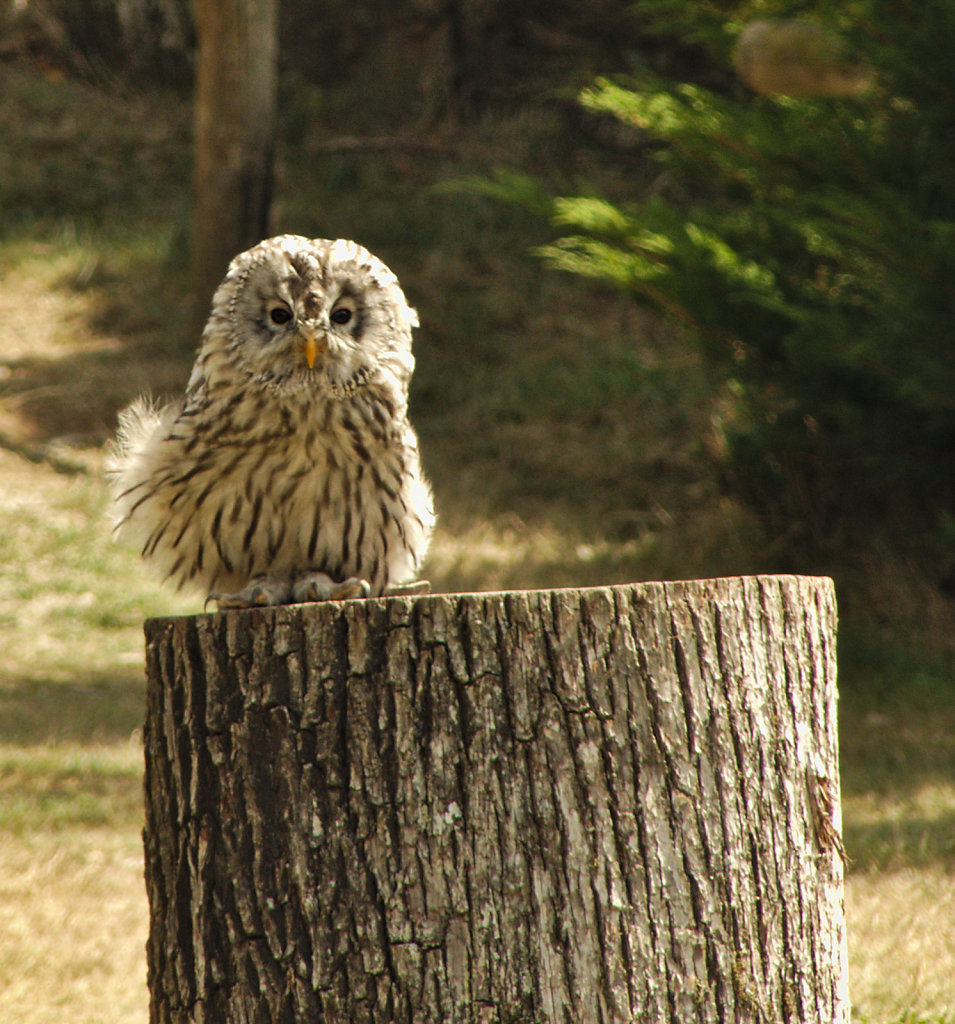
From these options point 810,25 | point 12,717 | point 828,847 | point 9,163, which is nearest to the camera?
point 828,847

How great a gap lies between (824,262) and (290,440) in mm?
4475

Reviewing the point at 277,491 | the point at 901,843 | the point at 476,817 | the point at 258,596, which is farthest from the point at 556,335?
the point at 476,817

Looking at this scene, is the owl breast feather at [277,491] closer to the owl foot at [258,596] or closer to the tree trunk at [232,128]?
the owl foot at [258,596]

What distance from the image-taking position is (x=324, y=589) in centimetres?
251

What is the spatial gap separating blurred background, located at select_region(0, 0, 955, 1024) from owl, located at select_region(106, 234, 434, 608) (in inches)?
51.4

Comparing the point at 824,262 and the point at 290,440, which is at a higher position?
the point at 824,262

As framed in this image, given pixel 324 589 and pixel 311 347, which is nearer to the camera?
pixel 324 589

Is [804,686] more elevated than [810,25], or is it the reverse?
[810,25]

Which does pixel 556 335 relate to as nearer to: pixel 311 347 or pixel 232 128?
pixel 232 128

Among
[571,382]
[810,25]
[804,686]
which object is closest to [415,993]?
[804,686]

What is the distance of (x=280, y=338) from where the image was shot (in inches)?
105

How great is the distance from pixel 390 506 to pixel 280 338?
480 mm

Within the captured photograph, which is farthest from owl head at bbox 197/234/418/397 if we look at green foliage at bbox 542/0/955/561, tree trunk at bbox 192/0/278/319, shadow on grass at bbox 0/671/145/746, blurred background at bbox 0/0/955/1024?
tree trunk at bbox 192/0/278/319

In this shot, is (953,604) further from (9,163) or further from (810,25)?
(9,163)
